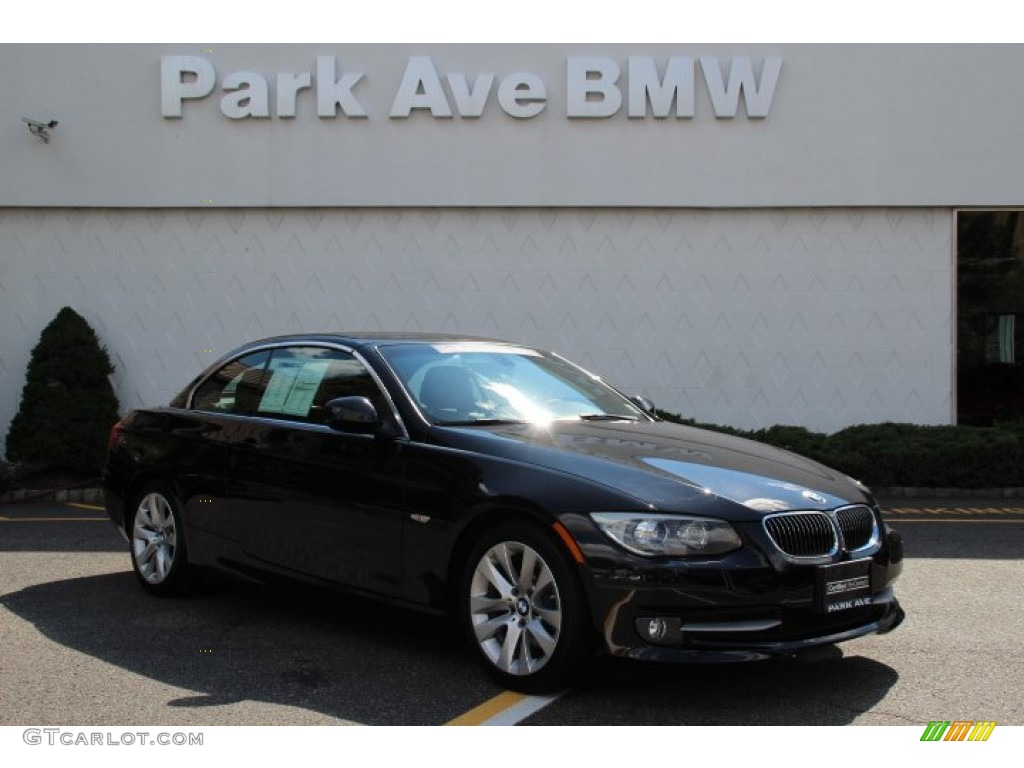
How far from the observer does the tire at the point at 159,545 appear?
6660 mm

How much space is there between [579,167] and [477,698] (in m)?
9.63

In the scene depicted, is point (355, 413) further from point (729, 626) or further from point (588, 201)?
point (588, 201)

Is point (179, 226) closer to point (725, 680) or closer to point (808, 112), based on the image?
point (808, 112)

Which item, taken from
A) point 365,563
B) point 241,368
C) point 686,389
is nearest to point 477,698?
point 365,563

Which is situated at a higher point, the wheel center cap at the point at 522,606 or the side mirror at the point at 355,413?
the side mirror at the point at 355,413

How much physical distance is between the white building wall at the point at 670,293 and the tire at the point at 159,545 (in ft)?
22.3

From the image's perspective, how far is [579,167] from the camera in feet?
44.5

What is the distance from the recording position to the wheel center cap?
480 cm

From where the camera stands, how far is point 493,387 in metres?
5.94

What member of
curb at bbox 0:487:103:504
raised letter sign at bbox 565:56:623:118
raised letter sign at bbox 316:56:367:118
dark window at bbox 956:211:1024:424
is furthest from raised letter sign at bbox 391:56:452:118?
dark window at bbox 956:211:1024:424

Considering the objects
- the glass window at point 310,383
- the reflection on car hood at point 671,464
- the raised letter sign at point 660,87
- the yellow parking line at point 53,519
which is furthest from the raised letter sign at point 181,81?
the reflection on car hood at point 671,464
